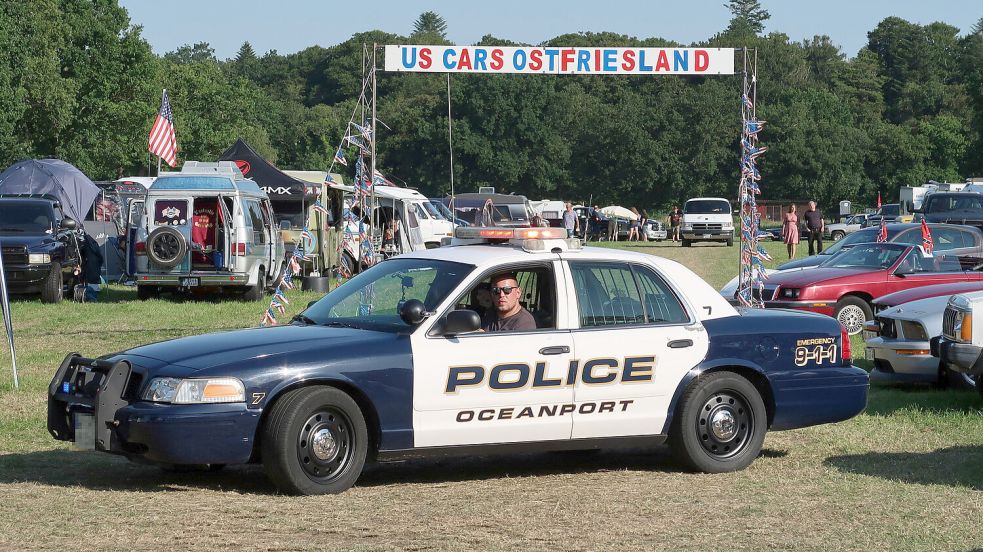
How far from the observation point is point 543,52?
1928cm

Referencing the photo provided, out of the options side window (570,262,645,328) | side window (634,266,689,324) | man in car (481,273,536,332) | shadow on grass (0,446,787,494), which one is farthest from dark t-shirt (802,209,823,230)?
man in car (481,273,536,332)

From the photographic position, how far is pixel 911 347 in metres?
12.8

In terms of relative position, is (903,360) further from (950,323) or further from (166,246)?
(166,246)

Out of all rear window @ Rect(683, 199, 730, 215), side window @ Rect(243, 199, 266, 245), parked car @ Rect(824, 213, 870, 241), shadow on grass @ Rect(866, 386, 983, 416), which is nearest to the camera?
shadow on grass @ Rect(866, 386, 983, 416)

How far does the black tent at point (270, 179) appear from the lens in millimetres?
31766

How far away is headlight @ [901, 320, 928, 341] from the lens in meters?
12.8

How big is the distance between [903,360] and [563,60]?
8.04m

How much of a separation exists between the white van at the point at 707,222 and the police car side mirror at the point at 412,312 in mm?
40053

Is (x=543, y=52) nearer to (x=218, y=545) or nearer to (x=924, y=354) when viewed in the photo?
(x=924, y=354)

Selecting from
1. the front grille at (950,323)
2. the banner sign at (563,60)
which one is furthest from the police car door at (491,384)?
the banner sign at (563,60)

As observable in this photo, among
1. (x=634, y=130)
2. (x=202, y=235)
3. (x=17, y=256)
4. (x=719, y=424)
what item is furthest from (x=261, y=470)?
(x=634, y=130)

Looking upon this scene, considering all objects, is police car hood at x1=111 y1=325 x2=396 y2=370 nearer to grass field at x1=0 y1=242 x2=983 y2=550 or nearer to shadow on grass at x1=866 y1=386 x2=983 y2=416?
grass field at x1=0 y1=242 x2=983 y2=550

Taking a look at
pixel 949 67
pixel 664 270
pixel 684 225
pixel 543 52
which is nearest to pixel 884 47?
pixel 949 67

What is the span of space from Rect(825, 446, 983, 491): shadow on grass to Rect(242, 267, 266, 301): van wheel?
54.8 ft
